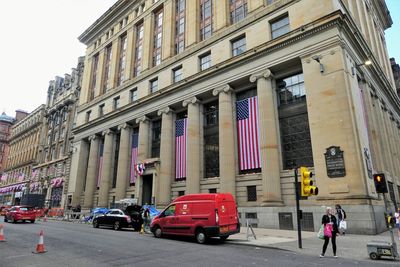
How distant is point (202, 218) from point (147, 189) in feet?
70.9

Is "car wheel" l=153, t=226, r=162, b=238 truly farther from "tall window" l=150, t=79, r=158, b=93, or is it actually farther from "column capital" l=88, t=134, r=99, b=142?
"column capital" l=88, t=134, r=99, b=142

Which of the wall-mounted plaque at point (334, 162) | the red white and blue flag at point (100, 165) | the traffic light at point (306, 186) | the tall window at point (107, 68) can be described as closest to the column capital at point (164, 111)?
the red white and blue flag at point (100, 165)

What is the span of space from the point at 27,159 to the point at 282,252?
256 ft

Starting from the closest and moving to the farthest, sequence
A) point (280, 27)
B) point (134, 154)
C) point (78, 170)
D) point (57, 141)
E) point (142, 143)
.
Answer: point (280, 27) → point (142, 143) → point (134, 154) → point (78, 170) → point (57, 141)

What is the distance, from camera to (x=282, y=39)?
2403 cm

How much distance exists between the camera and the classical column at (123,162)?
119ft

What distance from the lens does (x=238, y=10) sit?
30.2 metres

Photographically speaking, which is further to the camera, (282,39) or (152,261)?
(282,39)

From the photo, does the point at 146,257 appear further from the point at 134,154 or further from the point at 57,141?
the point at 57,141

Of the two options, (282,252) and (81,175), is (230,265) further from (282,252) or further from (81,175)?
(81,175)

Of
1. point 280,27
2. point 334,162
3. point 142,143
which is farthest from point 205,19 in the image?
point 334,162

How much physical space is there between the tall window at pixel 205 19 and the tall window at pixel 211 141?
8882 millimetres

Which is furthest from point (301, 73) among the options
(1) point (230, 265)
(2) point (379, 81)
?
(1) point (230, 265)

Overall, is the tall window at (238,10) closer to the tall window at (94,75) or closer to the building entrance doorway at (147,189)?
the building entrance doorway at (147,189)
